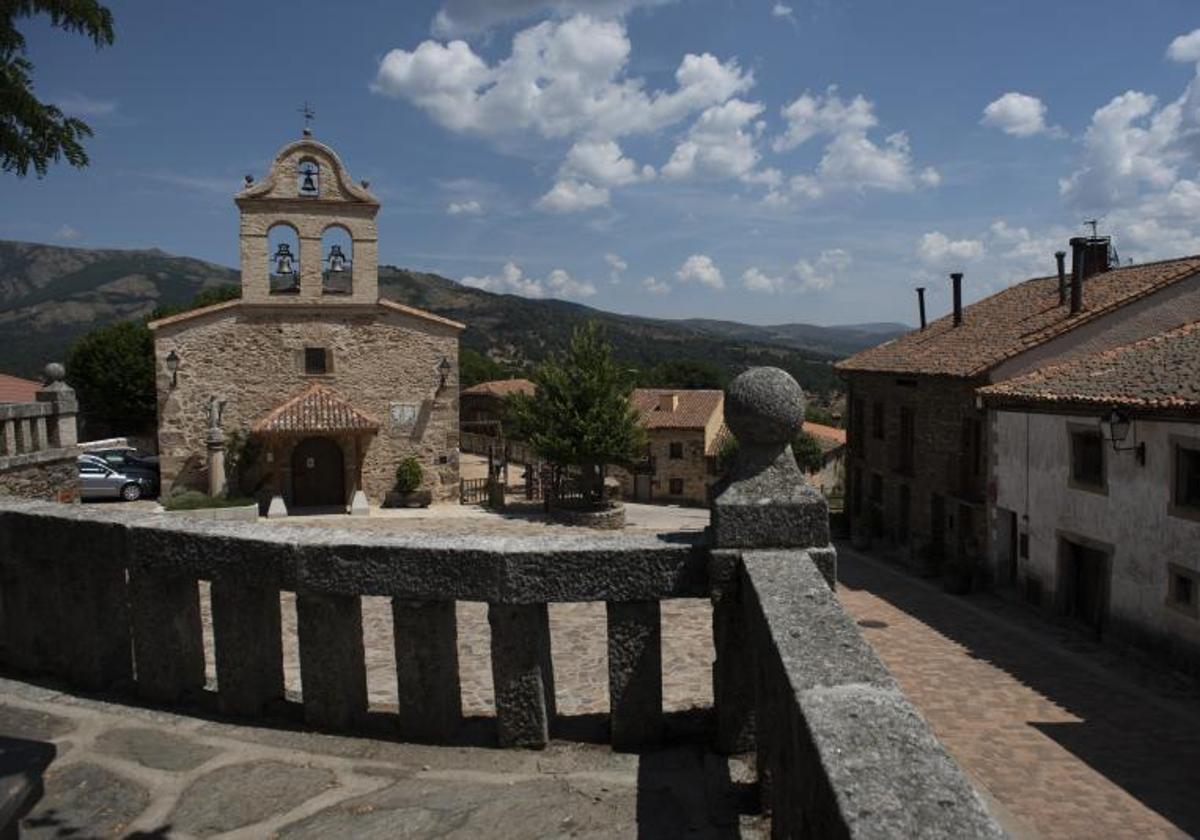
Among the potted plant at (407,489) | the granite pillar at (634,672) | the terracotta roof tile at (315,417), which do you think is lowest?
the potted plant at (407,489)

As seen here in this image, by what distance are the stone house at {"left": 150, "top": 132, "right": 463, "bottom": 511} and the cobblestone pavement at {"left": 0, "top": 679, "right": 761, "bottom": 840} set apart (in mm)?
19704

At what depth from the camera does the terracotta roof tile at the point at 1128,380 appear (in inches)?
548

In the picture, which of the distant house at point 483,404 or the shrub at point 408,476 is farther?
the distant house at point 483,404

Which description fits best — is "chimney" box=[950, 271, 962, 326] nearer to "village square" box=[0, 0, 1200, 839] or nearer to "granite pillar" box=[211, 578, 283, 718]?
"village square" box=[0, 0, 1200, 839]

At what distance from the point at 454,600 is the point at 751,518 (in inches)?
56.2

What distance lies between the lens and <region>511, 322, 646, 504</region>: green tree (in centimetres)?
2653

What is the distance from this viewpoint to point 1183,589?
13.7 m

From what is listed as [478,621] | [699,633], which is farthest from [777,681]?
[478,621]

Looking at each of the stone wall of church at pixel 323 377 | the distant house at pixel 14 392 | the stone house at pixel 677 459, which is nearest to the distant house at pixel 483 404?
the stone house at pixel 677 459

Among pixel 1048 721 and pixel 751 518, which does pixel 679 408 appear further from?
pixel 751 518

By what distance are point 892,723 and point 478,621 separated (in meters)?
7.12

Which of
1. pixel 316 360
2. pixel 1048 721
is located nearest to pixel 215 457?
pixel 316 360

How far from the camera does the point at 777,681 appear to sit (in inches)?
110

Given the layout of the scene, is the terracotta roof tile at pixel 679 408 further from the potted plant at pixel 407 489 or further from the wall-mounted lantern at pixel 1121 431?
the wall-mounted lantern at pixel 1121 431
